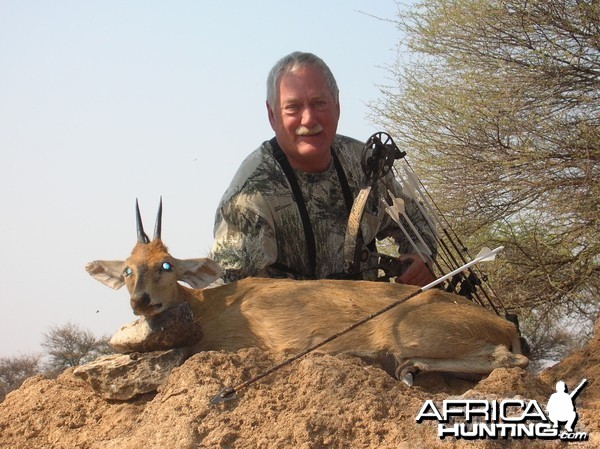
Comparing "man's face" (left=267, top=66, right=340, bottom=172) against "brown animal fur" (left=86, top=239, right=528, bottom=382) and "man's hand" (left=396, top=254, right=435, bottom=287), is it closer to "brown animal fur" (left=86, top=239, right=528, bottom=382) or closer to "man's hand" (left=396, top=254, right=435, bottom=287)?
"man's hand" (left=396, top=254, right=435, bottom=287)

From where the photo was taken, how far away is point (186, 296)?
476 cm

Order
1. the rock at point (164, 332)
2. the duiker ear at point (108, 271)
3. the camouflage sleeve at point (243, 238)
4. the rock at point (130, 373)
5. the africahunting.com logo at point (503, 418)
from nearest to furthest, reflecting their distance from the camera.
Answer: the africahunting.com logo at point (503, 418) → the rock at point (130, 373) → the rock at point (164, 332) → the duiker ear at point (108, 271) → the camouflage sleeve at point (243, 238)

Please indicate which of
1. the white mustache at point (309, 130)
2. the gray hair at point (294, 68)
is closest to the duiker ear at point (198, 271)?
the white mustache at point (309, 130)

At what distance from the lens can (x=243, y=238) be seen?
17.4ft

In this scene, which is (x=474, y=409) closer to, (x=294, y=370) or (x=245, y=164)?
(x=294, y=370)

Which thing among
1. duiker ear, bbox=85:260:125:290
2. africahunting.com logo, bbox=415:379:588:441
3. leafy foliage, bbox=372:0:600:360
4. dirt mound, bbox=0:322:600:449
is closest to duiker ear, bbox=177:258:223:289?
duiker ear, bbox=85:260:125:290

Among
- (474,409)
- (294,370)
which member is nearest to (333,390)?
(294,370)

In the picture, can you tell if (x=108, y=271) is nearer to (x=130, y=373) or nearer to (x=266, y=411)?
(x=130, y=373)

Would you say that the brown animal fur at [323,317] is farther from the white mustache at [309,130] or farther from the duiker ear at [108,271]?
the white mustache at [309,130]

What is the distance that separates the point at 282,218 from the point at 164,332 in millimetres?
1436

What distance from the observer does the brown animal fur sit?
14.5ft

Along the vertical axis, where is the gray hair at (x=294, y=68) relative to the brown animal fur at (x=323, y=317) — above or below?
above

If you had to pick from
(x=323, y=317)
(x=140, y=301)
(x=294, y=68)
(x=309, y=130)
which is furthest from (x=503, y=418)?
(x=294, y=68)

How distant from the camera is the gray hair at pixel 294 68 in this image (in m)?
5.56
